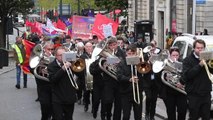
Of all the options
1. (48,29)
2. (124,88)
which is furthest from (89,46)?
(48,29)

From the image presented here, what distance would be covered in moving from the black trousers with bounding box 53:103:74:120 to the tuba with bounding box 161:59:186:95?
1787mm

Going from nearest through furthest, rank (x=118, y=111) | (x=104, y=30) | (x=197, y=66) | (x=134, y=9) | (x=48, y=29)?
(x=197, y=66)
(x=118, y=111)
(x=104, y=30)
(x=48, y=29)
(x=134, y=9)

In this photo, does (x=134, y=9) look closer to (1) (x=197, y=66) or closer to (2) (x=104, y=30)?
(2) (x=104, y=30)

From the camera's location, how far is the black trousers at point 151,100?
12.6 m

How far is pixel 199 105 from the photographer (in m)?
9.70

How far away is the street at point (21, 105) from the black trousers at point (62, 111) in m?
3.42

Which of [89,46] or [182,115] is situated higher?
[89,46]

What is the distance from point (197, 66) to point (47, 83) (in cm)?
348

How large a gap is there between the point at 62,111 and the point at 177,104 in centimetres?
206

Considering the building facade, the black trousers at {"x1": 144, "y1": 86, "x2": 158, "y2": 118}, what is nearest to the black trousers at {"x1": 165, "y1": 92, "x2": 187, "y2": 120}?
the black trousers at {"x1": 144, "y1": 86, "x2": 158, "y2": 118}

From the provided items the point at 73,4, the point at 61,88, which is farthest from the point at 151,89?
the point at 73,4

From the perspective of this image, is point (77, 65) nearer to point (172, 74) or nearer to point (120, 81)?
point (120, 81)

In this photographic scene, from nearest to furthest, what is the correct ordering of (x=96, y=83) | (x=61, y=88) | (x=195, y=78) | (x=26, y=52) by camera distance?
→ (x=195, y=78) → (x=61, y=88) → (x=96, y=83) → (x=26, y=52)

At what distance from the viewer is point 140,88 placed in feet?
35.9
